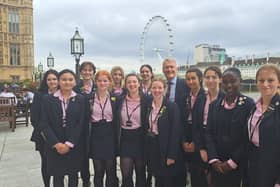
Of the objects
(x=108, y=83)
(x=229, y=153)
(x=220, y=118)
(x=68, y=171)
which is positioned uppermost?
(x=108, y=83)

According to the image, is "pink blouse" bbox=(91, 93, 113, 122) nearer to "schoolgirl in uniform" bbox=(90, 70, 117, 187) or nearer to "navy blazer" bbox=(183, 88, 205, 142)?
"schoolgirl in uniform" bbox=(90, 70, 117, 187)

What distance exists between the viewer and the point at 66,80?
3.62 m

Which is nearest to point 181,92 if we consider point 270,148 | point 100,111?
point 100,111

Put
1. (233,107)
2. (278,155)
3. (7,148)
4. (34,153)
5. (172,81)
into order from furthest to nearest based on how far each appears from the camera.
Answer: (7,148), (34,153), (172,81), (233,107), (278,155)

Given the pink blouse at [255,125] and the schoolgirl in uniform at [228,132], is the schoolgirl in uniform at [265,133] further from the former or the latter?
the schoolgirl in uniform at [228,132]

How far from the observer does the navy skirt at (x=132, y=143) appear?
12.0 feet

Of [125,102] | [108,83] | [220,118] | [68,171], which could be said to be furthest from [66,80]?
[220,118]

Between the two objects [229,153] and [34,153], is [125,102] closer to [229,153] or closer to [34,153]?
[229,153]

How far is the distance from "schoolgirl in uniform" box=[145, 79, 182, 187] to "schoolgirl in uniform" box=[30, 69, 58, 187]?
1.38m

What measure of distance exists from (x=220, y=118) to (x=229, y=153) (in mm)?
341

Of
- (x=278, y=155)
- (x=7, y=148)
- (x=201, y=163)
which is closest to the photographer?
(x=278, y=155)

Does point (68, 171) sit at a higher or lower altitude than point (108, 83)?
lower

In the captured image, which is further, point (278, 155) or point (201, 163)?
point (201, 163)

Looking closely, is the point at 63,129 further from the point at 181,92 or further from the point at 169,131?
the point at 181,92
